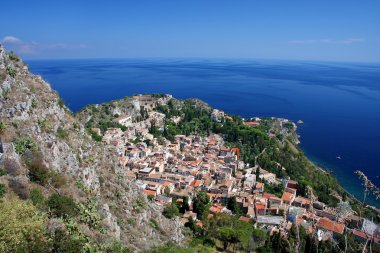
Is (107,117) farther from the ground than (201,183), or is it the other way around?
(107,117)

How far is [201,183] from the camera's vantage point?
144 feet

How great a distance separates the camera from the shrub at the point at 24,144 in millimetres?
14455

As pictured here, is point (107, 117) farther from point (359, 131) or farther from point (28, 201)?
point (359, 131)

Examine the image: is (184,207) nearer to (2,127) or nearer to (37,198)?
(2,127)

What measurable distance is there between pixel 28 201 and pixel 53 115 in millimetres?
7658

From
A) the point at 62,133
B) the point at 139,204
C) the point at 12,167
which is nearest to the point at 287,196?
the point at 139,204

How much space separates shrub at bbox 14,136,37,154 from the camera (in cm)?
1445

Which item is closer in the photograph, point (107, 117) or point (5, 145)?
point (5, 145)

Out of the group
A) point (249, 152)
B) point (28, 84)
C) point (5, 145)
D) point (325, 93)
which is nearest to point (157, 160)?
point (249, 152)

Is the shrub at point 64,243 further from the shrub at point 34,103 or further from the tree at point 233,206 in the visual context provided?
the tree at point 233,206

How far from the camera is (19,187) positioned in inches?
504

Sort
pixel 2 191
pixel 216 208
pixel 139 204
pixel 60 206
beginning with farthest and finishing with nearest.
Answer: pixel 216 208
pixel 139 204
pixel 60 206
pixel 2 191

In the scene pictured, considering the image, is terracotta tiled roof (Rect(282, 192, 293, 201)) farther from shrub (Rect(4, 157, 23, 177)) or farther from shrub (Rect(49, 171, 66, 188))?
shrub (Rect(4, 157, 23, 177))

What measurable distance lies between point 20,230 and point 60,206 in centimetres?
329
